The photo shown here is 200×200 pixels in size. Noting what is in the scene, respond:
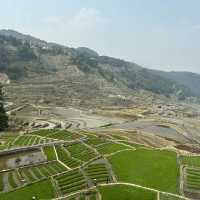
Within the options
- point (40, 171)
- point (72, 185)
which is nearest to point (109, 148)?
point (40, 171)

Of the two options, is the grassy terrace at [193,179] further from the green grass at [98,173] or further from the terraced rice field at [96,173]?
the green grass at [98,173]

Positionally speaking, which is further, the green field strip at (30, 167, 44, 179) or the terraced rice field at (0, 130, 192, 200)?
the green field strip at (30, 167, 44, 179)

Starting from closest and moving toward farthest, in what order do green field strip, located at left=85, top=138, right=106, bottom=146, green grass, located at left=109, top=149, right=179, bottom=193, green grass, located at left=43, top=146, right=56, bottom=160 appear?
green grass, located at left=109, top=149, right=179, bottom=193, green grass, located at left=43, top=146, right=56, bottom=160, green field strip, located at left=85, top=138, right=106, bottom=146

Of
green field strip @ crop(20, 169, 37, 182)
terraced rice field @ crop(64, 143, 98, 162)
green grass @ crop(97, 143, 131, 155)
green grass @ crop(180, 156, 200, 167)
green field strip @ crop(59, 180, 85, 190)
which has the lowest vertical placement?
green field strip @ crop(20, 169, 37, 182)

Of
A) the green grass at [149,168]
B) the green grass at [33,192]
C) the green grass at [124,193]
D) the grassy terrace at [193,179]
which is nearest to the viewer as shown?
the green grass at [124,193]

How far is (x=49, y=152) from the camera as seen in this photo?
81.2 m

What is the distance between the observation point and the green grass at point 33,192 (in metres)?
58.6

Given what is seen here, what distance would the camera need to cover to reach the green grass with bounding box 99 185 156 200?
56.0 meters

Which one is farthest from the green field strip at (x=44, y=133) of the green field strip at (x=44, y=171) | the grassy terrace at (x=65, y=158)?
the green field strip at (x=44, y=171)

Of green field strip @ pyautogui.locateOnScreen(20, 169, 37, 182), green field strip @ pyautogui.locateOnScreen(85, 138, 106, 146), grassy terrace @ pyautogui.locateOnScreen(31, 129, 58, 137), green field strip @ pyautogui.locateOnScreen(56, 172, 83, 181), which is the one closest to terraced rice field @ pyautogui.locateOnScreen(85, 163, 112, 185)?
green field strip @ pyautogui.locateOnScreen(56, 172, 83, 181)

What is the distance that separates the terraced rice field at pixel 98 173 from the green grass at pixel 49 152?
1119cm

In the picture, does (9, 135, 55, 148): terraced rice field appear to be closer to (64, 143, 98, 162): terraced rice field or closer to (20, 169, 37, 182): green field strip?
(64, 143, 98, 162): terraced rice field

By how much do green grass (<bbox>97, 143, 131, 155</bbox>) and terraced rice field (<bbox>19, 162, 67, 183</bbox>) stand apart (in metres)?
10.1

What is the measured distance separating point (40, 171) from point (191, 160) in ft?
85.8
